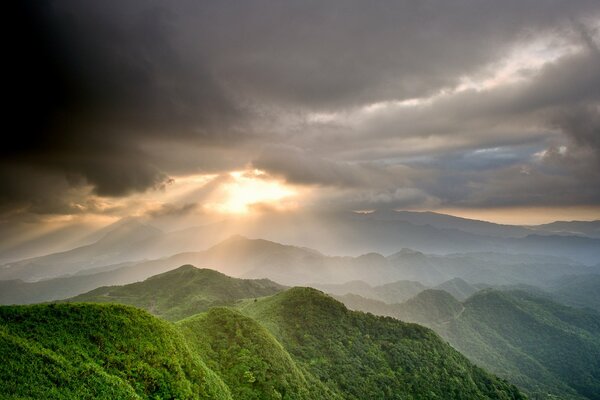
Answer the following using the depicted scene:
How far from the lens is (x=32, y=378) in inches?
1051

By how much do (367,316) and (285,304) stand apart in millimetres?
29948

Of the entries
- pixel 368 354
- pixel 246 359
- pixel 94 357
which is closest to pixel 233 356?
pixel 246 359

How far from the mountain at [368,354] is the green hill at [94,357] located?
143 feet

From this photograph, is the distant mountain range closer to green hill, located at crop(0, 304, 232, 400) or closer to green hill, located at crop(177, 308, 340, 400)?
green hill, located at crop(0, 304, 232, 400)

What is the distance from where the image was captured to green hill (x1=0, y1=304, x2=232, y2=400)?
27469mm

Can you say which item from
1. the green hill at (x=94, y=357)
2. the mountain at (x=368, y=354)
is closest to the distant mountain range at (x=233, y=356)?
the green hill at (x=94, y=357)

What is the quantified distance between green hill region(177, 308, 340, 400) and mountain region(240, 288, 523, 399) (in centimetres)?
1237

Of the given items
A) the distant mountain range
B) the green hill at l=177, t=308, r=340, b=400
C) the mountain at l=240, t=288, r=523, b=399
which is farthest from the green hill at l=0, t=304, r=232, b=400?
the mountain at l=240, t=288, r=523, b=399

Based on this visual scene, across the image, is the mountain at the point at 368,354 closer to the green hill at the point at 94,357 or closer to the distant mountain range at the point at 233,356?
the distant mountain range at the point at 233,356

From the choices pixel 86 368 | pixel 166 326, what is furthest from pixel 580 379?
pixel 86 368

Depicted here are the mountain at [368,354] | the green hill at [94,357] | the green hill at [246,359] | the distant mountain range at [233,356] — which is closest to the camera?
the green hill at [94,357]

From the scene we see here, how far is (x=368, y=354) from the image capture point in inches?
3676

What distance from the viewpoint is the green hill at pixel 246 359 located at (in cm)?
5797

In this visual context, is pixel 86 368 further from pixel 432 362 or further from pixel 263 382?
pixel 432 362
